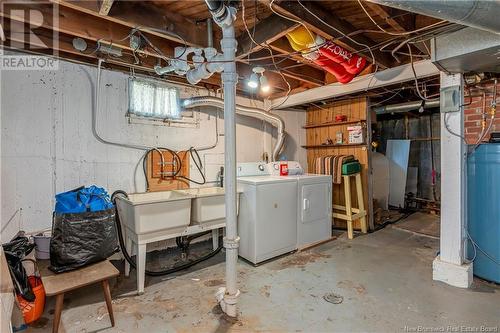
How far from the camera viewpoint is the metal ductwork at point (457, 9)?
1204 millimetres

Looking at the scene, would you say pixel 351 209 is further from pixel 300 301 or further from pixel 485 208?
pixel 300 301

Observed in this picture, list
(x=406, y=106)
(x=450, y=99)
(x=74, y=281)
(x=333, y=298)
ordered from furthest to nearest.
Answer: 1. (x=406, y=106)
2. (x=450, y=99)
3. (x=333, y=298)
4. (x=74, y=281)

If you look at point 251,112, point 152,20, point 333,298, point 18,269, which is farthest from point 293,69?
point 18,269

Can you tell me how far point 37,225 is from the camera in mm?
2480

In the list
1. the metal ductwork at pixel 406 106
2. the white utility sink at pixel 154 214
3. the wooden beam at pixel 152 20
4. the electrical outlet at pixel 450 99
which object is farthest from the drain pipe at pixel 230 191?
the metal ductwork at pixel 406 106

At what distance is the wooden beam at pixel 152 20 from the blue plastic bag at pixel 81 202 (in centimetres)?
136

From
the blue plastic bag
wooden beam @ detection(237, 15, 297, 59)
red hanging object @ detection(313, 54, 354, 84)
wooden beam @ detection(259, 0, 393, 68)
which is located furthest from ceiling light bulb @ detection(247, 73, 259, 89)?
the blue plastic bag

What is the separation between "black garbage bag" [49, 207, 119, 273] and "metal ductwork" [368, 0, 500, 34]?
A: 2.32 metres

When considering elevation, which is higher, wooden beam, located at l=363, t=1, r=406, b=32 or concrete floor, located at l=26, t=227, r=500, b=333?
wooden beam, located at l=363, t=1, r=406, b=32

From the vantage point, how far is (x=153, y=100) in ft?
10.1

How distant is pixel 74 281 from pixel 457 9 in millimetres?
2790

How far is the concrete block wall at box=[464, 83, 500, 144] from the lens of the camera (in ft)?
8.44

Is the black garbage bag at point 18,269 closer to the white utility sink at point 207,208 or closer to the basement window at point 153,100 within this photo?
the white utility sink at point 207,208

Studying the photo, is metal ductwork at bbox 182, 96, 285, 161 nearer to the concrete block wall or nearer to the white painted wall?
the white painted wall
